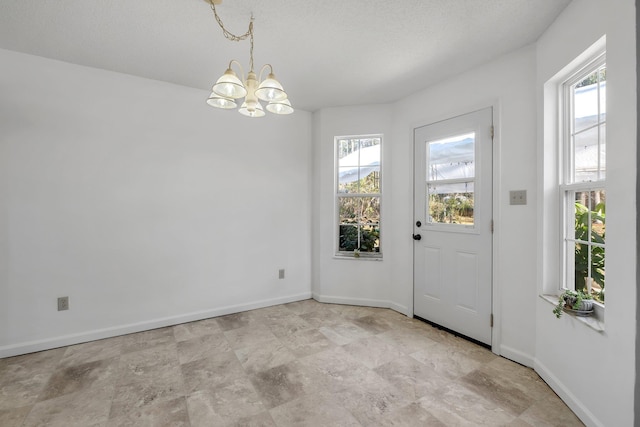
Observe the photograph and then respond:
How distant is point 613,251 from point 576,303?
0.46m

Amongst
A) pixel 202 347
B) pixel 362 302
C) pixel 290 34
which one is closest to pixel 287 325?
pixel 202 347

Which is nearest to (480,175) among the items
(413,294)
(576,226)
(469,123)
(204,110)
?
(469,123)

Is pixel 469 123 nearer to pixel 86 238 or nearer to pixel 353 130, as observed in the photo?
pixel 353 130

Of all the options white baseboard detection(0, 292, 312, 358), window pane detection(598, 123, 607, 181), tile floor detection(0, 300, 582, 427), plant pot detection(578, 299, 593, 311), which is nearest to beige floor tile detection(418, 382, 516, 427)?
tile floor detection(0, 300, 582, 427)

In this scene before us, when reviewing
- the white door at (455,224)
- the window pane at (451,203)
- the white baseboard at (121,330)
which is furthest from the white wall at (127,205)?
the window pane at (451,203)

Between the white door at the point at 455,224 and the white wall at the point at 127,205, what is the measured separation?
164cm

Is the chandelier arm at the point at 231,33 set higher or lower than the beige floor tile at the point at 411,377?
higher

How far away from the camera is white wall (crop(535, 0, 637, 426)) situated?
133 centimetres

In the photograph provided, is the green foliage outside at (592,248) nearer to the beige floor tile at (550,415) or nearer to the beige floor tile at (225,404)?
the beige floor tile at (550,415)

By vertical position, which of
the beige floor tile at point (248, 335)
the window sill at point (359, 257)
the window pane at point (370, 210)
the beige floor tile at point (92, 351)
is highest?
the window pane at point (370, 210)

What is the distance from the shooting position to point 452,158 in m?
2.79

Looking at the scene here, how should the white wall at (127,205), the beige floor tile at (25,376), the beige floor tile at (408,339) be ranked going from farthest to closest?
1. the beige floor tile at (408,339)
2. the white wall at (127,205)
3. the beige floor tile at (25,376)

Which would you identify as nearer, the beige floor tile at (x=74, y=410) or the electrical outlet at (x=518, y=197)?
the beige floor tile at (x=74, y=410)

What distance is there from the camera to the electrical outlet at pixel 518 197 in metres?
2.23
